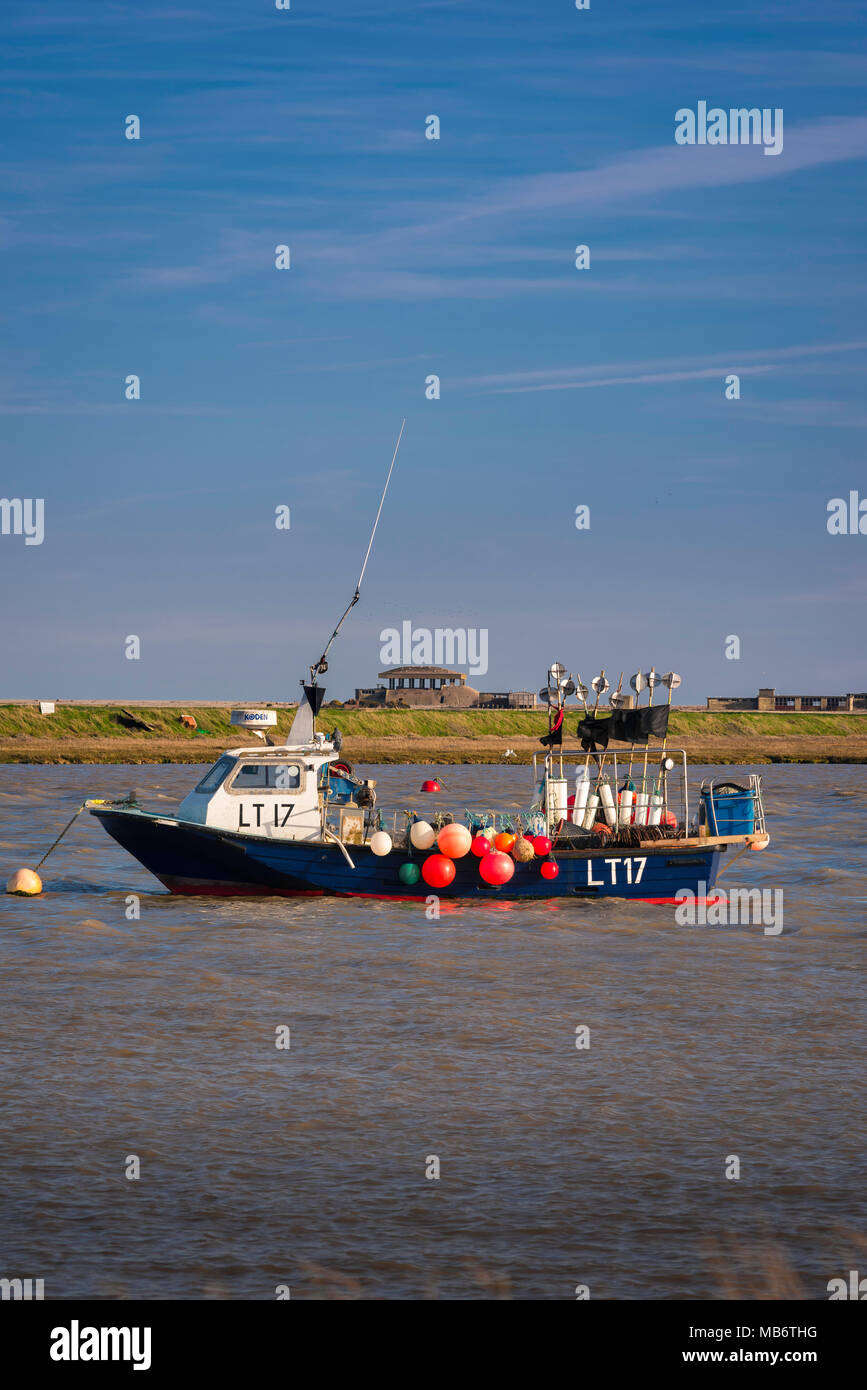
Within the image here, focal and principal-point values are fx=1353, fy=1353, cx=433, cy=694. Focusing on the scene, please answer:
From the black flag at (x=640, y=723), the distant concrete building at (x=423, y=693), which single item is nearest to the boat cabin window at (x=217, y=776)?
the black flag at (x=640, y=723)

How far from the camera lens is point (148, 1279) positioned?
9297mm

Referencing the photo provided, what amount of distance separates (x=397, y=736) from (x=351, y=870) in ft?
250

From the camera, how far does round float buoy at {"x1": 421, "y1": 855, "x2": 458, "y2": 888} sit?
2548 cm

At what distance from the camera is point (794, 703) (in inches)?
5418

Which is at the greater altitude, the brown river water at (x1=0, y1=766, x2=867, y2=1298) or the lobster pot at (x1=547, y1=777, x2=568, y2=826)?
the lobster pot at (x1=547, y1=777, x2=568, y2=826)

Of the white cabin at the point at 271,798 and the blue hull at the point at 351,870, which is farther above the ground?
the white cabin at the point at 271,798

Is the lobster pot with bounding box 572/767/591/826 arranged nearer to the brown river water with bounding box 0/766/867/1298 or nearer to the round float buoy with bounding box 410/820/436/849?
the brown river water with bounding box 0/766/867/1298

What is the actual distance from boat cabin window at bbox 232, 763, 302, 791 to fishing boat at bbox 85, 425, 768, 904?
2 centimetres

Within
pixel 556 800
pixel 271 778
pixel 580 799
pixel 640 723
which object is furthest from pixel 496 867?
pixel 271 778

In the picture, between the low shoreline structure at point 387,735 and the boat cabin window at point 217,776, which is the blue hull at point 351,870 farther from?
the low shoreline structure at point 387,735

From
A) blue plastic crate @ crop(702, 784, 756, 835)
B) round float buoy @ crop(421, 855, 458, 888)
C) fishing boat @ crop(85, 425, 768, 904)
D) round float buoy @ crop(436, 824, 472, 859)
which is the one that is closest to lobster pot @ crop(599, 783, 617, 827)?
fishing boat @ crop(85, 425, 768, 904)

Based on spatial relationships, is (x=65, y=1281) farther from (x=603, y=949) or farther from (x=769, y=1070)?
(x=603, y=949)

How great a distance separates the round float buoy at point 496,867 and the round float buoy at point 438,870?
2.06ft

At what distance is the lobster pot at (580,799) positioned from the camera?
89.5ft
